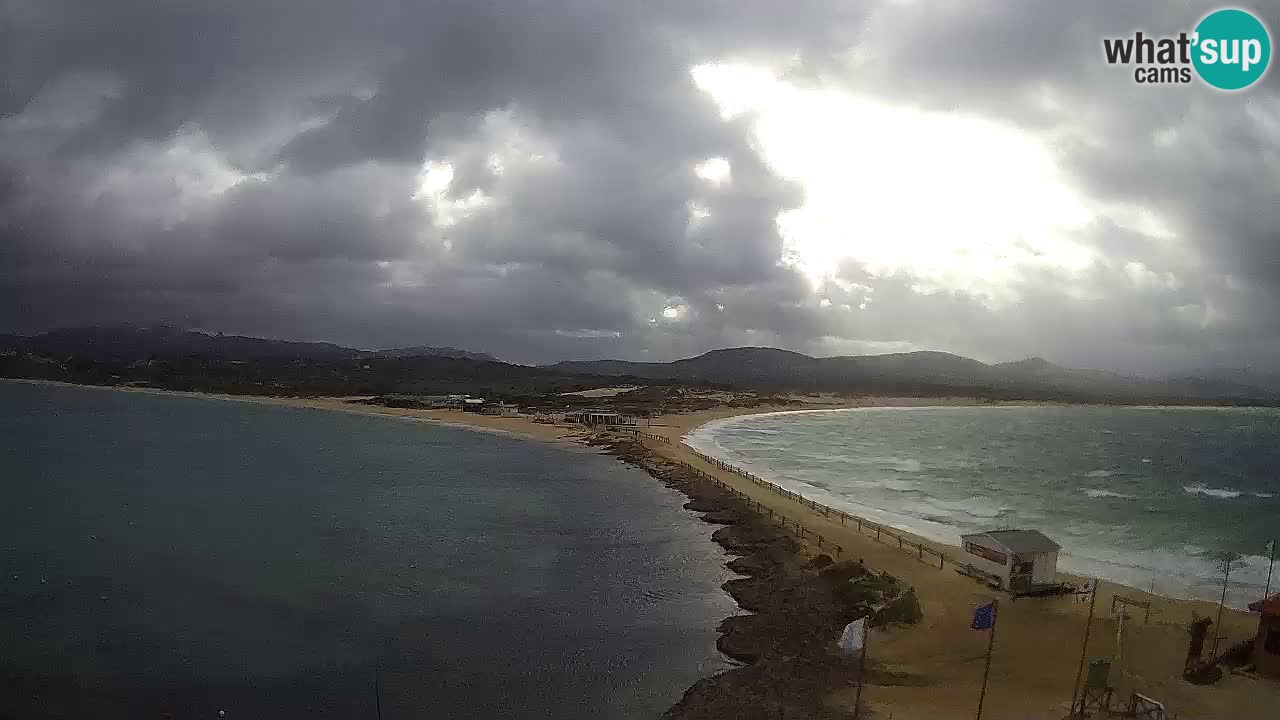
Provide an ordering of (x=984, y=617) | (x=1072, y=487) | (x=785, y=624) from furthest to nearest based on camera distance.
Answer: (x=1072, y=487) < (x=785, y=624) < (x=984, y=617)

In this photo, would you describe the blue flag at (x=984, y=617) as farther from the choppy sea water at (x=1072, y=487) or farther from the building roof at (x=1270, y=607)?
the choppy sea water at (x=1072, y=487)

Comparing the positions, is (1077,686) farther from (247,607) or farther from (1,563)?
(1,563)

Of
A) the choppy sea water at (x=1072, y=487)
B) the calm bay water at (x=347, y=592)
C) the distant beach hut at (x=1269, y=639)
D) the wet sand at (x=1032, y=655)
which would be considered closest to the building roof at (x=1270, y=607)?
the distant beach hut at (x=1269, y=639)

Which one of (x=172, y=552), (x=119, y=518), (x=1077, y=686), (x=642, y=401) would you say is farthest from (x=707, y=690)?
(x=642, y=401)

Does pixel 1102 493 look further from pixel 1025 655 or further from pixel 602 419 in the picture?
pixel 602 419

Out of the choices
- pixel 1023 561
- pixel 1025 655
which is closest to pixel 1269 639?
pixel 1025 655

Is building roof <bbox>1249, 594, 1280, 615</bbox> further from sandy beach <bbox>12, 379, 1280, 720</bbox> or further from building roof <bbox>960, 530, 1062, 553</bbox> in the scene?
building roof <bbox>960, 530, 1062, 553</bbox>
